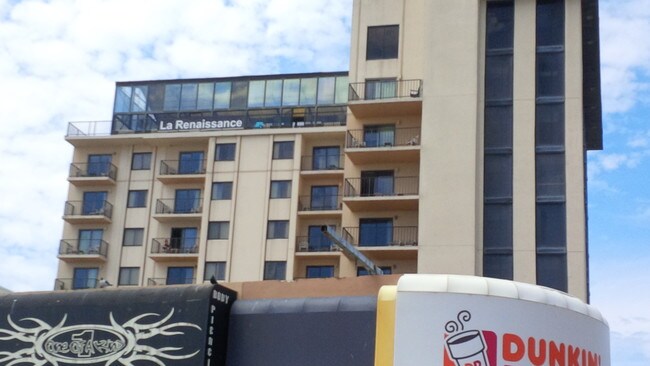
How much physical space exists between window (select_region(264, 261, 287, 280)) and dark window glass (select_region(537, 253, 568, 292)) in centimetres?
1719

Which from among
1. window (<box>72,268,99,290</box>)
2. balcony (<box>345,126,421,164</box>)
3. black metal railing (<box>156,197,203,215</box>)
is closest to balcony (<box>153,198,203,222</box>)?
black metal railing (<box>156,197,203,215</box>)

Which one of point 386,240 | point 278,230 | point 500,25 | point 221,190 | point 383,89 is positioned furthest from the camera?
point 221,190

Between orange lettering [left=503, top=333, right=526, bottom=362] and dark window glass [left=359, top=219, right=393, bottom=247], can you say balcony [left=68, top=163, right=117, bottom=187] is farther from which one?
orange lettering [left=503, top=333, right=526, bottom=362]

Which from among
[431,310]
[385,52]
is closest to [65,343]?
[431,310]

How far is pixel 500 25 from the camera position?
59.0 metres

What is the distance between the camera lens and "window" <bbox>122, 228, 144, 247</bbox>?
68.4 meters

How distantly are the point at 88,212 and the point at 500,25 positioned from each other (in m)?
30.5

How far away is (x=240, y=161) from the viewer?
67625 millimetres

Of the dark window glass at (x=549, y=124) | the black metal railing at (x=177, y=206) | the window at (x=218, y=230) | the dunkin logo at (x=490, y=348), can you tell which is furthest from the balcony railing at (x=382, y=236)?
the dunkin logo at (x=490, y=348)

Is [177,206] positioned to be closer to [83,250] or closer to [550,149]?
[83,250]

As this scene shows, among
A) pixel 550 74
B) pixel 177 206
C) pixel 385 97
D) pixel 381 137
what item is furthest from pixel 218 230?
pixel 550 74

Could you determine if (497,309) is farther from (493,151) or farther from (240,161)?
(240,161)

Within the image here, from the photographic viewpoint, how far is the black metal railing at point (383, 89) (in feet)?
199

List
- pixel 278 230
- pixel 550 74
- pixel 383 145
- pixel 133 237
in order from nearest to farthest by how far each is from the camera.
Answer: pixel 550 74 → pixel 383 145 → pixel 278 230 → pixel 133 237
